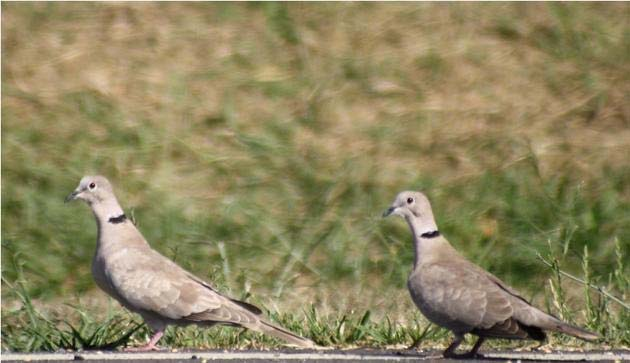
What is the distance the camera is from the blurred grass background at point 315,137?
1099 centimetres

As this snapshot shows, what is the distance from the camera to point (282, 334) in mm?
8078

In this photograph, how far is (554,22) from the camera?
43.3 feet

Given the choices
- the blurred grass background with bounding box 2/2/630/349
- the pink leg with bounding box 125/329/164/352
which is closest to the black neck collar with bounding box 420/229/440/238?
the pink leg with bounding box 125/329/164/352

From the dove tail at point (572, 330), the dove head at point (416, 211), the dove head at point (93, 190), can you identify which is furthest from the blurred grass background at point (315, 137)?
the dove tail at point (572, 330)

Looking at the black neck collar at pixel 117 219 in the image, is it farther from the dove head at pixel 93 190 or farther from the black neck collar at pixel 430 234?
the black neck collar at pixel 430 234

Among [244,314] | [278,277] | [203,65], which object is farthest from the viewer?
[203,65]

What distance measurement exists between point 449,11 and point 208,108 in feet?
7.41

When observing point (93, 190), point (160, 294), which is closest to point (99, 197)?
point (93, 190)

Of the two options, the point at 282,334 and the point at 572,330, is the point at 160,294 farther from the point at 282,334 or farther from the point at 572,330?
the point at 572,330

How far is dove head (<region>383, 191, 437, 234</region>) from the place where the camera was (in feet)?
27.7

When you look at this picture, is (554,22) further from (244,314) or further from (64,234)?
(244,314)

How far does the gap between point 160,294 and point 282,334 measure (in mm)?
679

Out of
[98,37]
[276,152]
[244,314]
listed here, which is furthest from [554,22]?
[244,314]

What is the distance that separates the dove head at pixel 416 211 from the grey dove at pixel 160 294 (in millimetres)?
922
